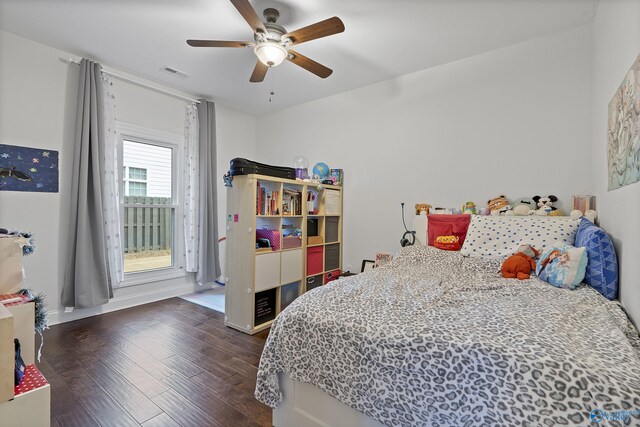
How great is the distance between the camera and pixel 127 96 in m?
3.36

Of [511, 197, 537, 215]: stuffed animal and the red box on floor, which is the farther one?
the red box on floor

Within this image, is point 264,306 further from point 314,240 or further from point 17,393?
point 17,393

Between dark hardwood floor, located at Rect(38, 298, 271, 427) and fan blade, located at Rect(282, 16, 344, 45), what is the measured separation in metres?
2.39

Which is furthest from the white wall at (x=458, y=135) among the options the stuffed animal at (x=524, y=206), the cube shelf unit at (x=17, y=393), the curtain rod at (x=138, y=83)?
the cube shelf unit at (x=17, y=393)

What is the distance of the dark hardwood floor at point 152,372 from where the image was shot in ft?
5.23

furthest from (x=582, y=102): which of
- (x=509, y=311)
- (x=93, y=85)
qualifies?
(x=93, y=85)

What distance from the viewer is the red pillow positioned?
2.66 meters

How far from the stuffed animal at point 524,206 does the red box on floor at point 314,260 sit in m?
2.05

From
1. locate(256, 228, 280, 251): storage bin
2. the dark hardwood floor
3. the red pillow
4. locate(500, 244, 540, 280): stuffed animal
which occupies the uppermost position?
the red pillow

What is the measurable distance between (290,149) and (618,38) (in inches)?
137

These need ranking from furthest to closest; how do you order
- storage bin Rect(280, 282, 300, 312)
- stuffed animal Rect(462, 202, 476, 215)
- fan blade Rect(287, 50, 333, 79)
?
1. storage bin Rect(280, 282, 300, 312)
2. stuffed animal Rect(462, 202, 476, 215)
3. fan blade Rect(287, 50, 333, 79)

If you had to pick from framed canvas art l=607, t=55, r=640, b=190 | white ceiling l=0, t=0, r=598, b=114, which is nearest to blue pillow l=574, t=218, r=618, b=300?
framed canvas art l=607, t=55, r=640, b=190

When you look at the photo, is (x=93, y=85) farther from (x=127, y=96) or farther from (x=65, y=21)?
(x=65, y=21)

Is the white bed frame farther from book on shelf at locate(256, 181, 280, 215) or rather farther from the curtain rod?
the curtain rod
